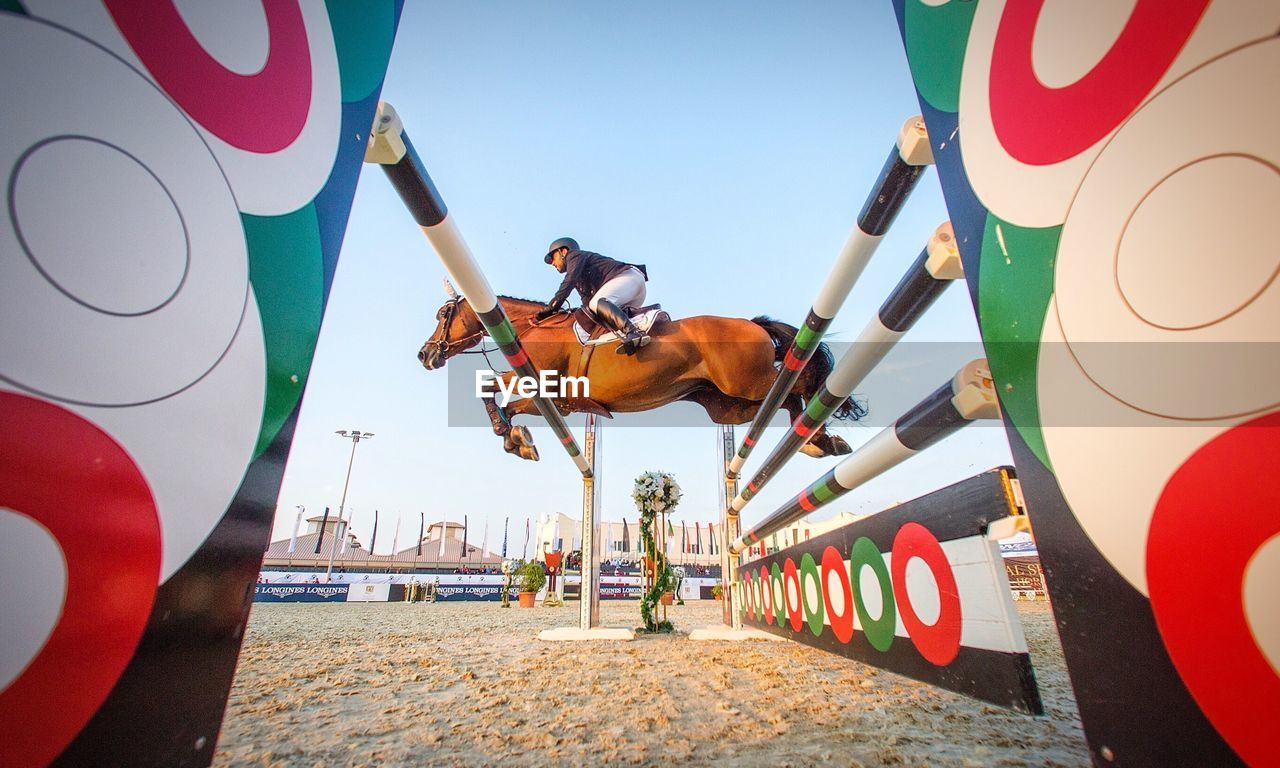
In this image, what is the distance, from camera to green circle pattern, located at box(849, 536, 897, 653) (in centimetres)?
140

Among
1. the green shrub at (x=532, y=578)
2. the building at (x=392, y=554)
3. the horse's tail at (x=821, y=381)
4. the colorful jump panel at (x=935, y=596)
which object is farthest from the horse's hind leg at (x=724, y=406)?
the building at (x=392, y=554)

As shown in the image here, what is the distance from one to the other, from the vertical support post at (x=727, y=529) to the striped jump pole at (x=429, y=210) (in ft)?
8.89

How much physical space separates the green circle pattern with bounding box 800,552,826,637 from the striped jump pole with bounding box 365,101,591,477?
1.57 m

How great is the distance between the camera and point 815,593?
2.09 meters

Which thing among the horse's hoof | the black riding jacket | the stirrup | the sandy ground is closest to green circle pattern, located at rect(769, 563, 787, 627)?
the sandy ground

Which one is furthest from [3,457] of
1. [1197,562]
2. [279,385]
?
[1197,562]

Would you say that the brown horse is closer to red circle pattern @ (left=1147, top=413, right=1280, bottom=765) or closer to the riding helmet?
the riding helmet

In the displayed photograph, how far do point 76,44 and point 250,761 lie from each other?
42.7 inches

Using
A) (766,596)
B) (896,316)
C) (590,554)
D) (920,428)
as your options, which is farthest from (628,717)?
(590,554)

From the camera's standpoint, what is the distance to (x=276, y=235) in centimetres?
48

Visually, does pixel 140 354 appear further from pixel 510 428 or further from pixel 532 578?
pixel 532 578

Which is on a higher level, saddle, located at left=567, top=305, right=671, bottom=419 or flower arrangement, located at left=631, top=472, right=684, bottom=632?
saddle, located at left=567, top=305, right=671, bottom=419

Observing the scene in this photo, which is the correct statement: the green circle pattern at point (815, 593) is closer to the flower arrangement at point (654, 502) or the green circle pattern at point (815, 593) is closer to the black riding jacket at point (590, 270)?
the black riding jacket at point (590, 270)

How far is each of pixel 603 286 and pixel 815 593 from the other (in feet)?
5.53
